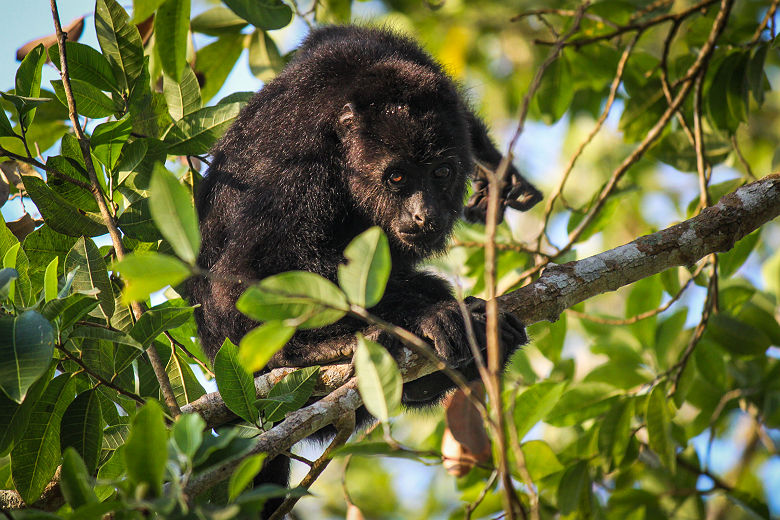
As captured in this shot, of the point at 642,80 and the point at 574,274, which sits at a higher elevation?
the point at 642,80

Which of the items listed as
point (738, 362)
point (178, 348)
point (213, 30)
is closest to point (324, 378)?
point (178, 348)

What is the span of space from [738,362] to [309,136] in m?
2.89

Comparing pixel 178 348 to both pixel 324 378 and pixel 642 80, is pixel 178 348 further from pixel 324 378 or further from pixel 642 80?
pixel 642 80

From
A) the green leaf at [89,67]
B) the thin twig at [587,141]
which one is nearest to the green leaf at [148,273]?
the green leaf at [89,67]

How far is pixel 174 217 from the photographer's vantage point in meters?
1.54

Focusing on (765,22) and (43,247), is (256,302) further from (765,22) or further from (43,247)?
(765,22)

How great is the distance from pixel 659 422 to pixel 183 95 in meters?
2.78

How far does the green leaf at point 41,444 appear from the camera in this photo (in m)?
2.34

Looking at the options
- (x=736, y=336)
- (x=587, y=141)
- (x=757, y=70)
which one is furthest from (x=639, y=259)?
(x=757, y=70)

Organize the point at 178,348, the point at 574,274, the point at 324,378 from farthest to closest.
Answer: the point at 178,348 < the point at 574,274 < the point at 324,378

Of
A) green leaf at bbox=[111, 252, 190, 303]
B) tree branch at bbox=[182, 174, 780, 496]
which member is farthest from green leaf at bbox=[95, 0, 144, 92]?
green leaf at bbox=[111, 252, 190, 303]

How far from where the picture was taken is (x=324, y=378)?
2.77 metres

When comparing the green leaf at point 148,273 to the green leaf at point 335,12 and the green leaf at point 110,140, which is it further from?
the green leaf at point 335,12

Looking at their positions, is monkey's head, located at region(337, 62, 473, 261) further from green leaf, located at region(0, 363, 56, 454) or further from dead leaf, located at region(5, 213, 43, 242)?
green leaf, located at region(0, 363, 56, 454)
